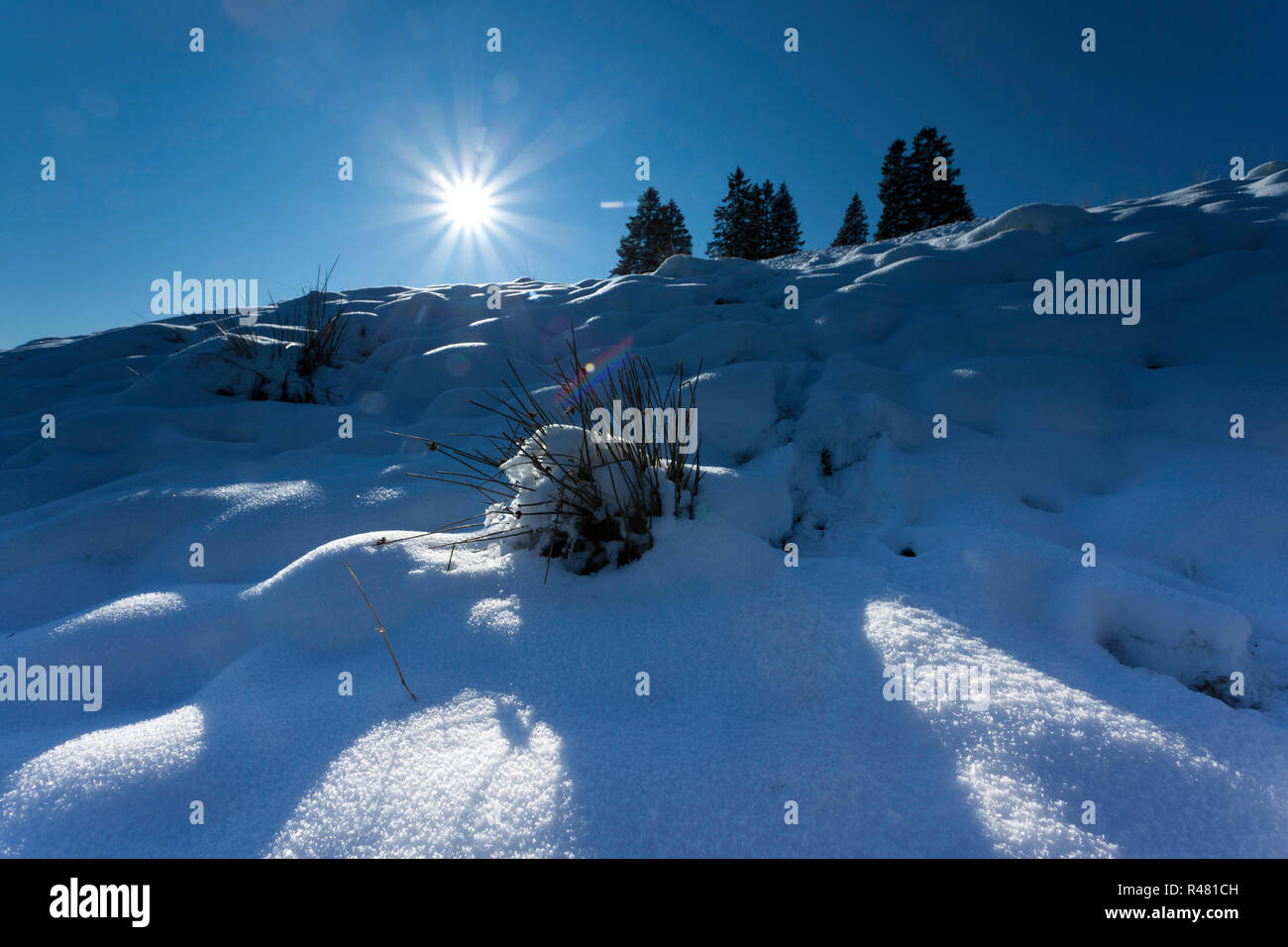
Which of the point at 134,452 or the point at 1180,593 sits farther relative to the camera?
the point at 134,452

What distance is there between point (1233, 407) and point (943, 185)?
19.3 meters

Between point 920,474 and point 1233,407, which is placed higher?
point 1233,407

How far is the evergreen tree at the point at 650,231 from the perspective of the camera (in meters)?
19.4

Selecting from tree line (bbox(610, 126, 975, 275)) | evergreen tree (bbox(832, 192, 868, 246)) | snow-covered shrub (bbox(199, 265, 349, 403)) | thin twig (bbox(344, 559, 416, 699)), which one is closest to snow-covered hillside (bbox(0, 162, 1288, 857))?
thin twig (bbox(344, 559, 416, 699))

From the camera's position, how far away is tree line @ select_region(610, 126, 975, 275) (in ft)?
55.6

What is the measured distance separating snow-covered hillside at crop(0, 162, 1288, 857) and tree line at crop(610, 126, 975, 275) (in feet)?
51.5

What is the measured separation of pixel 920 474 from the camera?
179 cm

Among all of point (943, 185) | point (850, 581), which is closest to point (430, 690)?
point (850, 581)

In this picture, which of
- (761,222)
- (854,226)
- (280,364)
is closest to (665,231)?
(761,222)

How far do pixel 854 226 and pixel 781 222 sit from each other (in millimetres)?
3736

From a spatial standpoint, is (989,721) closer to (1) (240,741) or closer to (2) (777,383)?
(1) (240,741)

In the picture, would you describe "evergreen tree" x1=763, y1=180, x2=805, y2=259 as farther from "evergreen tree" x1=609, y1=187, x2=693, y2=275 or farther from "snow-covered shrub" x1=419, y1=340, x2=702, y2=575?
"snow-covered shrub" x1=419, y1=340, x2=702, y2=575

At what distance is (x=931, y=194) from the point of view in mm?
16812

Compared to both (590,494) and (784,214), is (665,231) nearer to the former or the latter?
(784,214)
